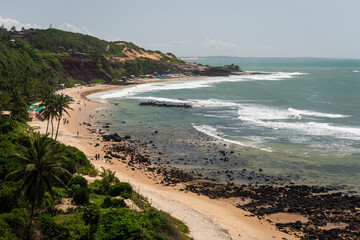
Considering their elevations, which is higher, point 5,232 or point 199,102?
point 199,102

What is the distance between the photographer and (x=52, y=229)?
19.8m

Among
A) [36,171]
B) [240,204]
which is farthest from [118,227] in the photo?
[240,204]

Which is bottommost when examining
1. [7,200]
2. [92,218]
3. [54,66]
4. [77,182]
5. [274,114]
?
[92,218]

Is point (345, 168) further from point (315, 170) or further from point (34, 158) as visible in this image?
point (34, 158)

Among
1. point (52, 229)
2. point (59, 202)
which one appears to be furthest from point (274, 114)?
point (52, 229)

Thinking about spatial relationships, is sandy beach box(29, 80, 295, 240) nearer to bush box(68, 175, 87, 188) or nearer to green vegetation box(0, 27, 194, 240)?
green vegetation box(0, 27, 194, 240)

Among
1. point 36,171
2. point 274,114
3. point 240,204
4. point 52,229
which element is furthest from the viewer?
point 274,114

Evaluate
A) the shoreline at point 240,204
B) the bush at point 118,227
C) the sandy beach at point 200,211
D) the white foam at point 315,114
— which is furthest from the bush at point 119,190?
the white foam at point 315,114

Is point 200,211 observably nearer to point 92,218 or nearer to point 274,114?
point 92,218

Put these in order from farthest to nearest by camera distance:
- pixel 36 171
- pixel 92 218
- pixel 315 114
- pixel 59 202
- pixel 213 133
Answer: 1. pixel 315 114
2. pixel 213 133
3. pixel 59 202
4. pixel 92 218
5. pixel 36 171

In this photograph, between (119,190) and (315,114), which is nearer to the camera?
(119,190)

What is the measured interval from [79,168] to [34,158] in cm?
1560

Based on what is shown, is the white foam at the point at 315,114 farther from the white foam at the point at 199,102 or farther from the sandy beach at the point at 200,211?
the sandy beach at the point at 200,211

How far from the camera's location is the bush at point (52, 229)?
19.6m
